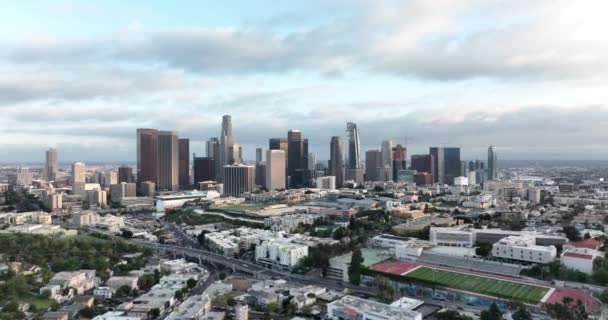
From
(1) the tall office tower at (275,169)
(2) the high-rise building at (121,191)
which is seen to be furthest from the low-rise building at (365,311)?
(1) the tall office tower at (275,169)

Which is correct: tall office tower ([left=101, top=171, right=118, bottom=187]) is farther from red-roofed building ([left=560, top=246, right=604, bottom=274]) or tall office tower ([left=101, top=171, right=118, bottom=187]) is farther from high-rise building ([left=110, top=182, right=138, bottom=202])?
red-roofed building ([left=560, top=246, right=604, bottom=274])

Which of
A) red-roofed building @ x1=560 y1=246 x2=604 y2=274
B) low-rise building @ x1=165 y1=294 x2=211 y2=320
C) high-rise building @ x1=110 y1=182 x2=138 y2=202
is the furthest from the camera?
high-rise building @ x1=110 y1=182 x2=138 y2=202

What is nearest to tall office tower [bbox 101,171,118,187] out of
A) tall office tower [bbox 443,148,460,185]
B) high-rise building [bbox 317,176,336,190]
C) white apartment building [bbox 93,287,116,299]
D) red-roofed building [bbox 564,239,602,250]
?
high-rise building [bbox 317,176,336,190]

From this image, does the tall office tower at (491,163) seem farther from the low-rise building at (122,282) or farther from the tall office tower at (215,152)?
the low-rise building at (122,282)

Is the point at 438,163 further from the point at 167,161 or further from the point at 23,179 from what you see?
the point at 23,179

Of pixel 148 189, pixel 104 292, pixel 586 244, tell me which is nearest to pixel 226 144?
pixel 148 189

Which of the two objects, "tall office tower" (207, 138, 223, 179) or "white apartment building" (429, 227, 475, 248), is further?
"tall office tower" (207, 138, 223, 179)

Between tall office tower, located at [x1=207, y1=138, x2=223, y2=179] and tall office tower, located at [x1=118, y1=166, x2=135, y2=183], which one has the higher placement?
tall office tower, located at [x1=207, y1=138, x2=223, y2=179]
